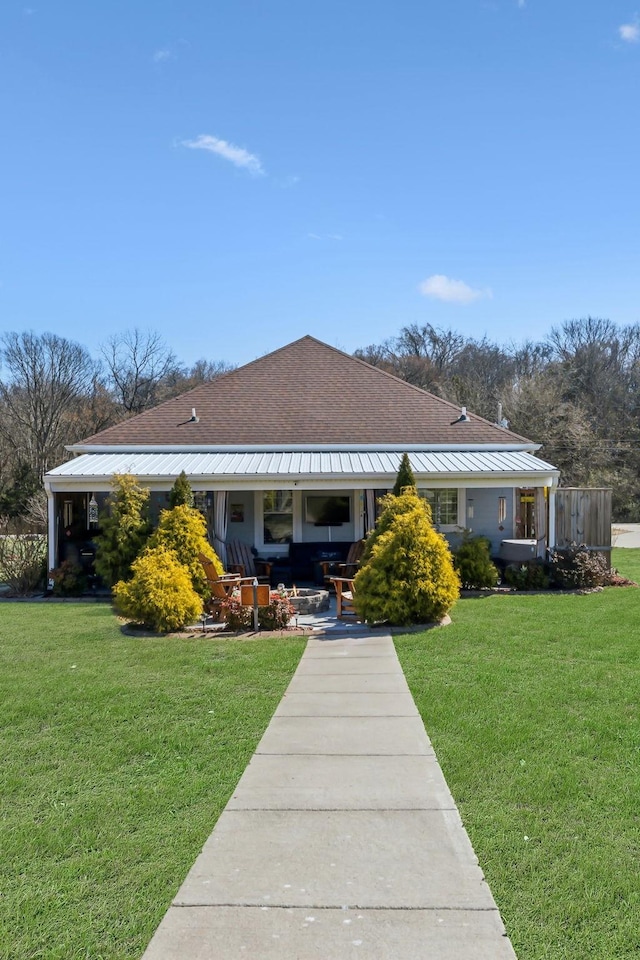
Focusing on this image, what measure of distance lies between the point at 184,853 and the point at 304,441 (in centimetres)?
1466

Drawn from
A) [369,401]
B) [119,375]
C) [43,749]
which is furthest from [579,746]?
[119,375]

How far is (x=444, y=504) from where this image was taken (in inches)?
705

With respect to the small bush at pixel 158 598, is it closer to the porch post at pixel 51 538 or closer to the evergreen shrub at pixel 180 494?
the evergreen shrub at pixel 180 494

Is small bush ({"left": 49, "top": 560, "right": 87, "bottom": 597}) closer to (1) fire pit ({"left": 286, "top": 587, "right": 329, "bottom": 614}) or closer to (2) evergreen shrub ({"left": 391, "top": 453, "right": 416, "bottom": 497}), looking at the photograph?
(1) fire pit ({"left": 286, "top": 587, "right": 329, "bottom": 614})

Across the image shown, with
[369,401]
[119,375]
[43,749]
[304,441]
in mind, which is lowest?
[43,749]

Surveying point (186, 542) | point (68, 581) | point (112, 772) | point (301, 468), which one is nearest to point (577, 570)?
point (301, 468)

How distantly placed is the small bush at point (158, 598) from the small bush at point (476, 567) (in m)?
6.25

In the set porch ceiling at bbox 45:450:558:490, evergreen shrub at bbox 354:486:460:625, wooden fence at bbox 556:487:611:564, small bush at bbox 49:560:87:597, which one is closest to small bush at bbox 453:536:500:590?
porch ceiling at bbox 45:450:558:490

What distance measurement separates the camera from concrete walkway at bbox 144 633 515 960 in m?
3.23

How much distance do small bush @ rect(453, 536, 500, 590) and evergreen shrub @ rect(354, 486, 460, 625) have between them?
3573 mm

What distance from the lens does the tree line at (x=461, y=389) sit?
140 ft

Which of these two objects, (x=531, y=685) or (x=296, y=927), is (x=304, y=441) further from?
(x=296, y=927)

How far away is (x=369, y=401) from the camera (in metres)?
19.9

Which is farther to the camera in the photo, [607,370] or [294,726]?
[607,370]
